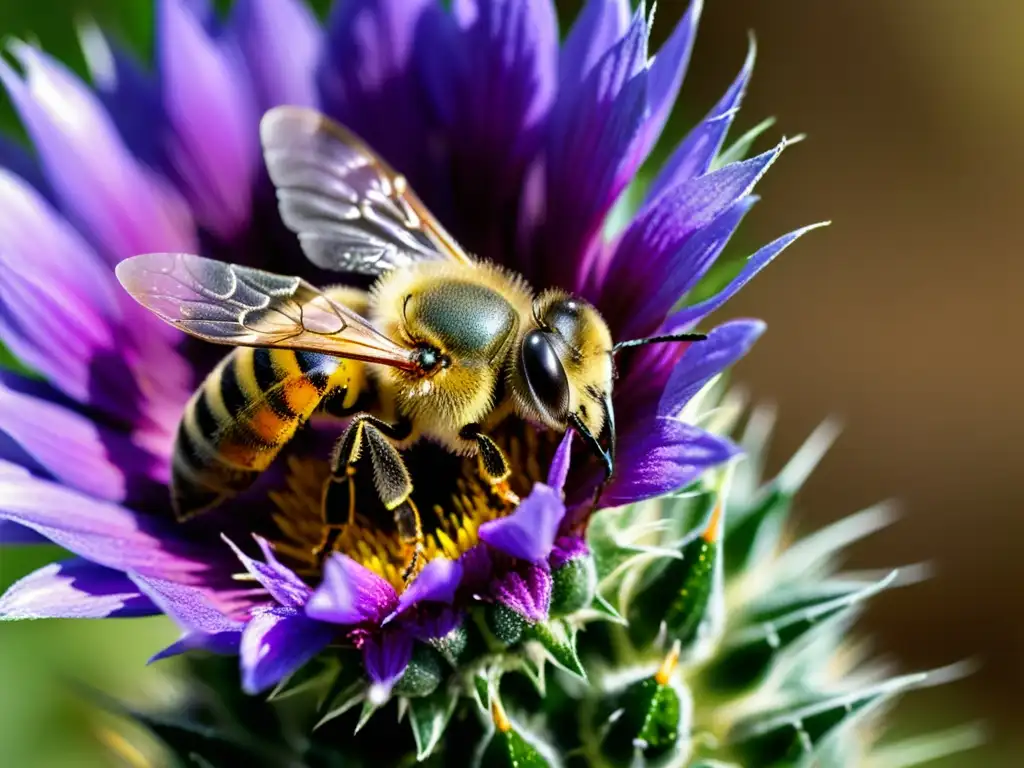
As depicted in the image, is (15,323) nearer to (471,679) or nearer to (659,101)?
(471,679)

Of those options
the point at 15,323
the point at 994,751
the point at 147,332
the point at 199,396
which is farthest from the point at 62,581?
the point at 994,751

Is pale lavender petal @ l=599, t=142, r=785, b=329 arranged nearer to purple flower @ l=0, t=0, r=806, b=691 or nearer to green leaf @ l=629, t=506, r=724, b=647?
purple flower @ l=0, t=0, r=806, b=691

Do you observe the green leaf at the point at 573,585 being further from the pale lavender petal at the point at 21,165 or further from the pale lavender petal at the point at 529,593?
the pale lavender petal at the point at 21,165

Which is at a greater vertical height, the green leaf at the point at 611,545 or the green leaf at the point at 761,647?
the green leaf at the point at 611,545

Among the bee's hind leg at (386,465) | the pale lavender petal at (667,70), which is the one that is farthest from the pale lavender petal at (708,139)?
the bee's hind leg at (386,465)

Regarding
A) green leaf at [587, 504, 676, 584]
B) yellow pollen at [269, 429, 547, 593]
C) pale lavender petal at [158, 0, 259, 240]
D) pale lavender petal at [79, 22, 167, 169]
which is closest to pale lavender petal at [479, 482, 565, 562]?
green leaf at [587, 504, 676, 584]

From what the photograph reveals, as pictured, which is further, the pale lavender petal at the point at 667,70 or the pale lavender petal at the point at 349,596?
the pale lavender petal at the point at 667,70
